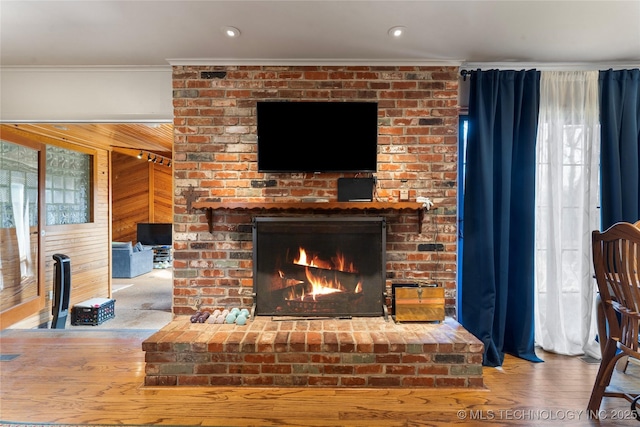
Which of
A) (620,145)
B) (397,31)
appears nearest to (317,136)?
(397,31)

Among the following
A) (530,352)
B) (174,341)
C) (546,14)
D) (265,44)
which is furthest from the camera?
(530,352)

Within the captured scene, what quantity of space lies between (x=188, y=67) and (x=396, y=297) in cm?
237

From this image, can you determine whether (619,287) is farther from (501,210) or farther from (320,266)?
(320,266)

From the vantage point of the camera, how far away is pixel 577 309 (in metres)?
2.53

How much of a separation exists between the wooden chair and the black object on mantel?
1.35 meters

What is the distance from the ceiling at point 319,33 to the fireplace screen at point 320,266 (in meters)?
1.29

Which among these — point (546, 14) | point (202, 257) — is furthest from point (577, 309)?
point (202, 257)

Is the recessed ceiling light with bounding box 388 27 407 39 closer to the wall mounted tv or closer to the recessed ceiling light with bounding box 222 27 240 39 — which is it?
the wall mounted tv

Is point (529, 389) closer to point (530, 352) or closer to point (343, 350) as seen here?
point (530, 352)

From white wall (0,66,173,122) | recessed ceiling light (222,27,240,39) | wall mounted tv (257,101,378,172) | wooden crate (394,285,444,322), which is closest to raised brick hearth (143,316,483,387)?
wooden crate (394,285,444,322)

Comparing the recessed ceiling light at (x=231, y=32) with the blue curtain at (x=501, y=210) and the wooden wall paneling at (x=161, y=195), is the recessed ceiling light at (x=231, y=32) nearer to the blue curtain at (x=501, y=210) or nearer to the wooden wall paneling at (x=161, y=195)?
the blue curtain at (x=501, y=210)

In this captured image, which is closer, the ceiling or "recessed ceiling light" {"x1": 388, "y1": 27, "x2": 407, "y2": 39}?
the ceiling

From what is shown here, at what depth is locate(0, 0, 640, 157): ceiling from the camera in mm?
1851

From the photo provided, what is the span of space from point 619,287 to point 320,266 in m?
1.73
